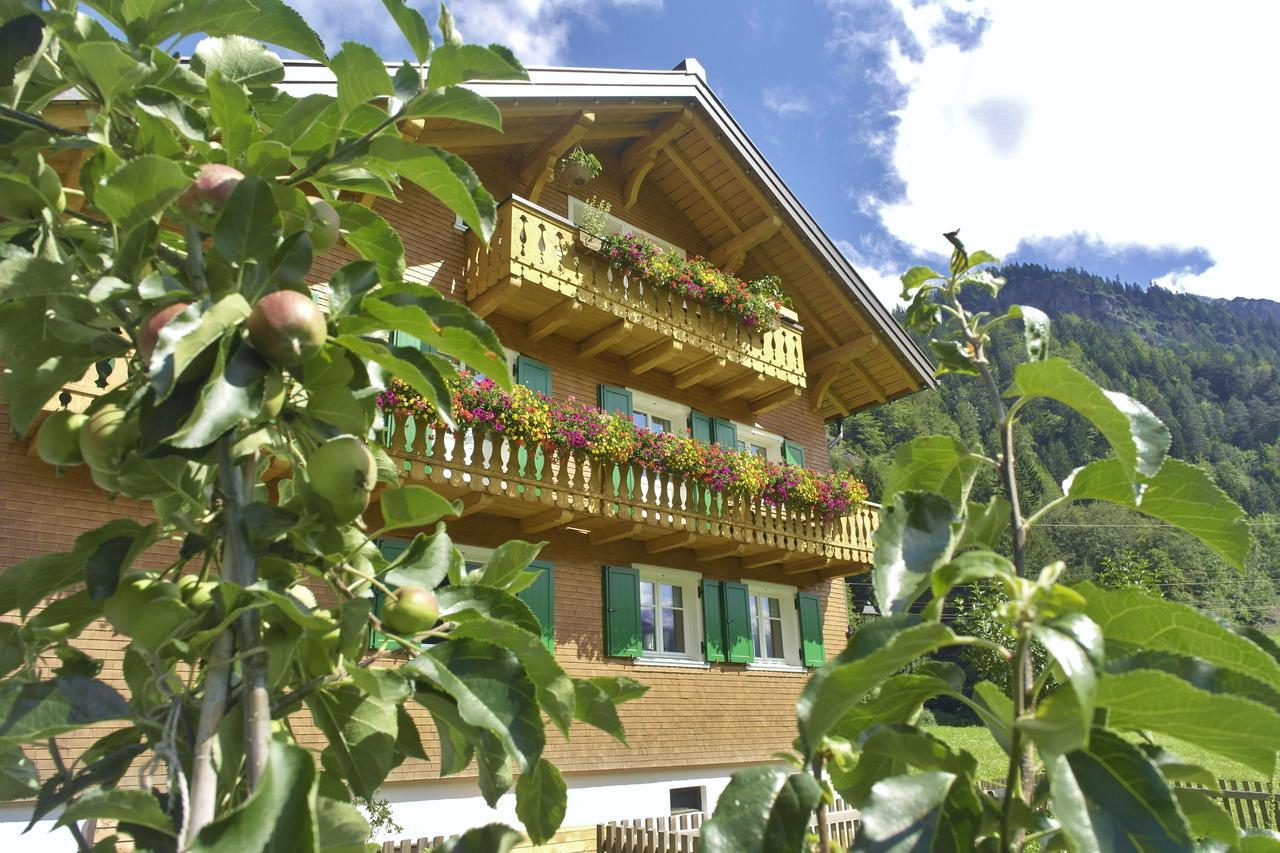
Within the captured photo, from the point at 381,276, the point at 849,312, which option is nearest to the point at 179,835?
the point at 381,276

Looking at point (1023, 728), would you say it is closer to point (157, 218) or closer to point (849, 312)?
point (157, 218)

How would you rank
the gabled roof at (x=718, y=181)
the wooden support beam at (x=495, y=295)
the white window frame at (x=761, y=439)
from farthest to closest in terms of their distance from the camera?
the white window frame at (x=761, y=439) → the gabled roof at (x=718, y=181) → the wooden support beam at (x=495, y=295)

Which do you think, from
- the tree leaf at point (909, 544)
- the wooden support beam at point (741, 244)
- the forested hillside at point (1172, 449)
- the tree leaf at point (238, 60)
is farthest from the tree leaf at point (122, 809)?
the forested hillside at point (1172, 449)

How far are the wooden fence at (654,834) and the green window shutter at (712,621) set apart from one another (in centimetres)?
273

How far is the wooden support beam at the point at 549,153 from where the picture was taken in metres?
13.6

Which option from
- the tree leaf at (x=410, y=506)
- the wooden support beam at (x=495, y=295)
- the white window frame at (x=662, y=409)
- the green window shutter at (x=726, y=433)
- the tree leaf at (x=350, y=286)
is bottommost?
the tree leaf at (x=410, y=506)

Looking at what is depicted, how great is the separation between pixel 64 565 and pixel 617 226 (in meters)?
14.9

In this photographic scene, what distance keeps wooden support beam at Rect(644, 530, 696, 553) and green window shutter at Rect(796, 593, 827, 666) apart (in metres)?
3.48

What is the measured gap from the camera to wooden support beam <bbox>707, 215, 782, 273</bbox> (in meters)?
16.5

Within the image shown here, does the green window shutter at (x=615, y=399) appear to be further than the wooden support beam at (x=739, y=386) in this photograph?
No

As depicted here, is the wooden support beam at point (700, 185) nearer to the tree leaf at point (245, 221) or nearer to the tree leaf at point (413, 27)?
the tree leaf at point (413, 27)

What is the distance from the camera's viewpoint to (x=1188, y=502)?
117cm

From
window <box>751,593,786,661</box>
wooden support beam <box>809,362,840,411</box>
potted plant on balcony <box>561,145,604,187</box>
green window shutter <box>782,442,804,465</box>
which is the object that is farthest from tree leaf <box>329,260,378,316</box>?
wooden support beam <box>809,362,840,411</box>

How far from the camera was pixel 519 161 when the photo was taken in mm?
14453
